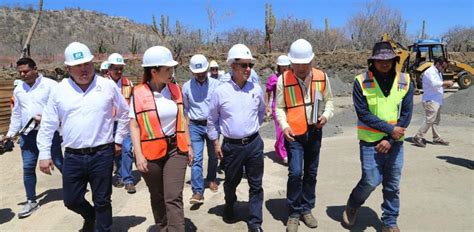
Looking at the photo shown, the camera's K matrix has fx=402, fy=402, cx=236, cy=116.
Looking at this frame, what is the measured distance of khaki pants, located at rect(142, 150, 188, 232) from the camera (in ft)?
12.1

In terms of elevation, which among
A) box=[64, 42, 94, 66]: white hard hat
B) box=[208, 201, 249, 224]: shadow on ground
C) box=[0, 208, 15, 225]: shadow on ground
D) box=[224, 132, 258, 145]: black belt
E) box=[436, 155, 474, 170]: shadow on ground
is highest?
box=[64, 42, 94, 66]: white hard hat

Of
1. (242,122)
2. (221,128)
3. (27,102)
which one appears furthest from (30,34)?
(242,122)

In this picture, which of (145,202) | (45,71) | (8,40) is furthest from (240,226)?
(8,40)

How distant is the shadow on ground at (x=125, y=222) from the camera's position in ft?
15.5

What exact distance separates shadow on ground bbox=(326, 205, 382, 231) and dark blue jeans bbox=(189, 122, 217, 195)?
1.71m

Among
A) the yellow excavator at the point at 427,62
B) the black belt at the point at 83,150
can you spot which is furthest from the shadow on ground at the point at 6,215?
the yellow excavator at the point at 427,62

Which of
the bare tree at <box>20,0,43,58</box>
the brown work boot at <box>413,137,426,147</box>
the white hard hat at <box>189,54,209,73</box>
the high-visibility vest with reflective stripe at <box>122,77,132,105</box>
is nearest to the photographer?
the white hard hat at <box>189,54,209,73</box>

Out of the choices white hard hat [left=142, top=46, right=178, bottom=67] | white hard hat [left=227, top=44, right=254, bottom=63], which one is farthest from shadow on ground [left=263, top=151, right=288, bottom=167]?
white hard hat [left=142, top=46, right=178, bottom=67]

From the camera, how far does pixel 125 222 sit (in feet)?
16.1

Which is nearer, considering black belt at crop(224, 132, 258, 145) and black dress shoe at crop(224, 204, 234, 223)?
black belt at crop(224, 132, 258, 145)

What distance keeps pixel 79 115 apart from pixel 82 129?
135 millimetres

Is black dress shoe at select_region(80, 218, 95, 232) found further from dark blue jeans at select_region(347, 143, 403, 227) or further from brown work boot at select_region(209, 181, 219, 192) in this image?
dark blue jeans at select_region(347, 143, 403, 227)

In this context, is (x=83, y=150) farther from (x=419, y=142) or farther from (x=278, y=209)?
(x=419, y=142)

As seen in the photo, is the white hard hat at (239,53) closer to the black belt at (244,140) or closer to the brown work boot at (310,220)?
the black belt at (244,140)
